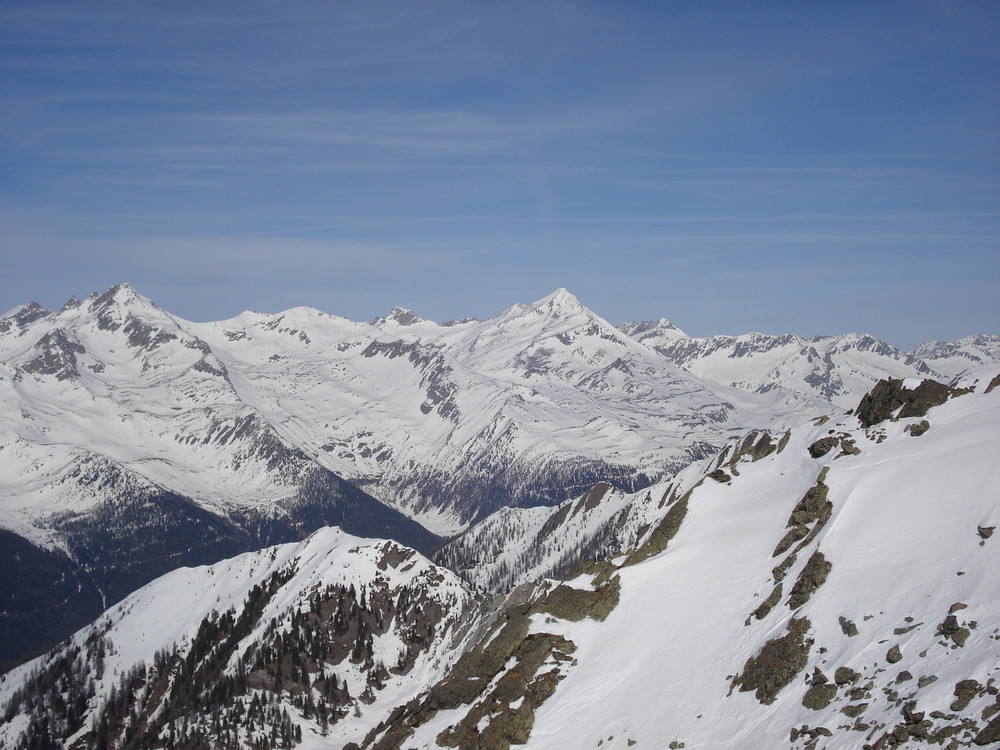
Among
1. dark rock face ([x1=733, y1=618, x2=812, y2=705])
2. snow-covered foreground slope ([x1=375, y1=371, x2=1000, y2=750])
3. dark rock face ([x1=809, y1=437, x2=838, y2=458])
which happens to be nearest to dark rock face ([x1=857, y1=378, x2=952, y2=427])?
snow-covered foreground slope ([x1=375, y1=371, x2=1000, y2=750])

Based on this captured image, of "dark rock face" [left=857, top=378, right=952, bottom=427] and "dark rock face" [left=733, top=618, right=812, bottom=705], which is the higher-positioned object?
"dark rock face" [left=857, top=378, right=952, bottom=427]

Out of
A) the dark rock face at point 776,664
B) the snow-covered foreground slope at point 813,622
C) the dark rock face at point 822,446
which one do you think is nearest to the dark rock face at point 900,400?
the snow-covered foreground slope at point 813,622

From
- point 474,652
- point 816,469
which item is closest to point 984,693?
point 816,469

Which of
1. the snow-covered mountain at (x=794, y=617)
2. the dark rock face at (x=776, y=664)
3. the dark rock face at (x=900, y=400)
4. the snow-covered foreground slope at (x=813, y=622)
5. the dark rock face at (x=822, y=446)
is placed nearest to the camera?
the snow-covered foreground slope at (x=813, y=622)

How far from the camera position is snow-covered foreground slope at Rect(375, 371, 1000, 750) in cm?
5566

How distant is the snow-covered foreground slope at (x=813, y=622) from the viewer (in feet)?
183

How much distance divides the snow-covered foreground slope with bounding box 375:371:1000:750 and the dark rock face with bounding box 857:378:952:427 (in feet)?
5.41

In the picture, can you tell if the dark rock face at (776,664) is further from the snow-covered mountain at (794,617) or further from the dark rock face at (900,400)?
the dark rock face at (900,400)

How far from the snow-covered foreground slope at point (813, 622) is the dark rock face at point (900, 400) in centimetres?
165

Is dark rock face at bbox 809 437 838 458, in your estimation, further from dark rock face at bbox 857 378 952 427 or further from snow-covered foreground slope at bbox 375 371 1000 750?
dark rock face at bbox 857 378 952 427

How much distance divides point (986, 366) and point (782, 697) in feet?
190

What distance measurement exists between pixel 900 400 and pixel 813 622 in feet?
139

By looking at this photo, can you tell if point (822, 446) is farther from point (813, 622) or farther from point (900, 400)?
point (813, 622)

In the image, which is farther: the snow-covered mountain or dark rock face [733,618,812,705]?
dark rock face [733,618,812,705]
